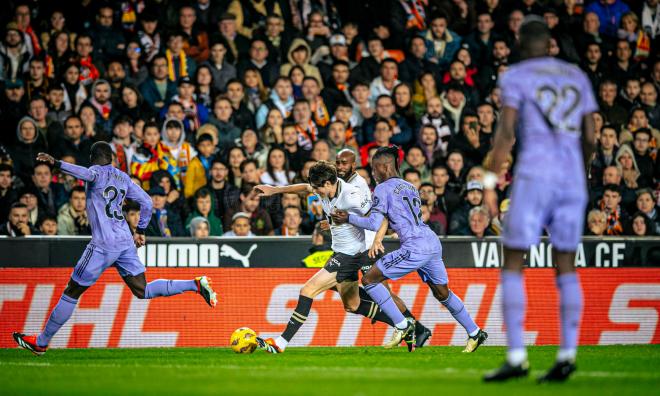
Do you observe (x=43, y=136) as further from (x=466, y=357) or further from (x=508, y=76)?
(x=508, y=76)

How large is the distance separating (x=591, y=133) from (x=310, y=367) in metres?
3.66

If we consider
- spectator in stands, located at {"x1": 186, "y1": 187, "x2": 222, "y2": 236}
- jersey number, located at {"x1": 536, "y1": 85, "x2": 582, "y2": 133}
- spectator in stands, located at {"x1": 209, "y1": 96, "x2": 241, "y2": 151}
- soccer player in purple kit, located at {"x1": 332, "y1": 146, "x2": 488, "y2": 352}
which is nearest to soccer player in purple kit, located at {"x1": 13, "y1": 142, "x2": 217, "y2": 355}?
soccer player in purple kit, located at {"x1": 332, "y1": 146, "x2": 488, "y2": 352}

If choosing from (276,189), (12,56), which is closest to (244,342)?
(276,189)

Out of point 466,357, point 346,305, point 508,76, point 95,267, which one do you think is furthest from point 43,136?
point 508,76

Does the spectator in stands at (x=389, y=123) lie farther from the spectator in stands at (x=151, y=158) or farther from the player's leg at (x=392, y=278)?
the player's leg at (x=392, y=278)

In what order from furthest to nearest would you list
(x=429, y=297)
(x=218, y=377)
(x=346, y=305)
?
1. (x=429, y=297)
2. (x=346, y=305)
3. (x=218, y=377)

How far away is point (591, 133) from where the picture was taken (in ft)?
26.7

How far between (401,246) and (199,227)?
12.2 ft

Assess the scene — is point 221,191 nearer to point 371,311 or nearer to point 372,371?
point 371,311

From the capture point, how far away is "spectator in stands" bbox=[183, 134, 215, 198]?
16577mm

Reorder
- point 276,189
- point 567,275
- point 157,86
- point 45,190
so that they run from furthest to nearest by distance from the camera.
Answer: point 157,86
point 45,190
point 276,189
point 567,275

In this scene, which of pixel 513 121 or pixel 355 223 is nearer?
pixel 513 121

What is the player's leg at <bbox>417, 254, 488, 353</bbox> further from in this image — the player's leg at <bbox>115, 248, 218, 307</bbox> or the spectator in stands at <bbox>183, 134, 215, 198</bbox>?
the spectator in stands at <bbox>183, 134, 215, 198</bbox>

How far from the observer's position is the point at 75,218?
51.3ft
